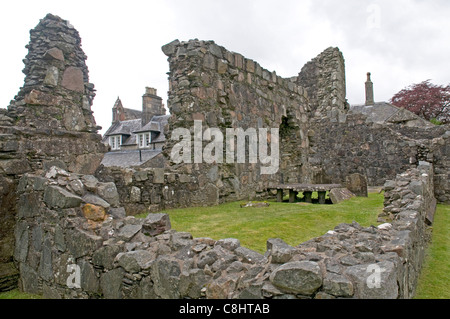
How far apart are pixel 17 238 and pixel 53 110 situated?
6.81 ft

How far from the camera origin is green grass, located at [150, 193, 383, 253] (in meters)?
4.91

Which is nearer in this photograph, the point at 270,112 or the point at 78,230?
the point at 78,230

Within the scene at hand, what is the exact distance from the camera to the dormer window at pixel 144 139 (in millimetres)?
27577

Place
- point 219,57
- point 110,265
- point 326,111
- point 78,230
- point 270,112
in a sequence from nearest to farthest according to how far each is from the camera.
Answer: point 110,265
point 78,230
point 219,57
point 270,112
point 326,111

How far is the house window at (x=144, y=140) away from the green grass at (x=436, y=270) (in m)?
23.5

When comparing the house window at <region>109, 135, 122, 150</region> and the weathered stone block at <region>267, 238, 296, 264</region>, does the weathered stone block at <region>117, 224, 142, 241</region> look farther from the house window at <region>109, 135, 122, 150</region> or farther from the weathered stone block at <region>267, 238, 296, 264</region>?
the house window at <region>109, 135, 122, 150</region>

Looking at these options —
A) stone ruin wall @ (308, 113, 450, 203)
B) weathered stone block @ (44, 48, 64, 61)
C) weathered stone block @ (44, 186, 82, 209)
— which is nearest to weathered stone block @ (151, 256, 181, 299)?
weathered stone block @ (44, 186, 82, 209)

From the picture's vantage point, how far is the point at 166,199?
7031 mm

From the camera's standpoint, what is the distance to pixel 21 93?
5.34m

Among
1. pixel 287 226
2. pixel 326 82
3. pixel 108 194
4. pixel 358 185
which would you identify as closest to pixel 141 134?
pixel 326 82

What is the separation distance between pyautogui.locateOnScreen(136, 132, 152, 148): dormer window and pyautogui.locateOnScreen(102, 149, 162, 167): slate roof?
361 centimetres

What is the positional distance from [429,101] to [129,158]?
29591 millimetres
